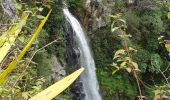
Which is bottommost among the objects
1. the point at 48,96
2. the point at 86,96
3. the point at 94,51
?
the point at 86,96

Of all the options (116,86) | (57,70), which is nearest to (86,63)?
(116,86)

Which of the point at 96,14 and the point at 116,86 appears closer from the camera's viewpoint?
the point at 96,14

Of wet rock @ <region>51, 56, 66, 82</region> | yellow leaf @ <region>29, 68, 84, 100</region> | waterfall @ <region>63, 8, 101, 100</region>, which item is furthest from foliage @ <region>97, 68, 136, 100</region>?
yellow leaf @ <region>29, 68, 84, 100</region>

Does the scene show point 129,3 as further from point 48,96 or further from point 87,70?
point 48,96

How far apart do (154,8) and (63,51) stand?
4.94 metres

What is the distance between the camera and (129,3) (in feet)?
45.2

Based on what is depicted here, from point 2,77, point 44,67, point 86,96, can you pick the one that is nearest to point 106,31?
point 86,96

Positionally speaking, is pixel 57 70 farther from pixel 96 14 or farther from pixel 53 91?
pixel 53 91

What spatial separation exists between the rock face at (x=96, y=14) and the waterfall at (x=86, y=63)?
0.53 metres

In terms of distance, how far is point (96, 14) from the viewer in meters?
12.3

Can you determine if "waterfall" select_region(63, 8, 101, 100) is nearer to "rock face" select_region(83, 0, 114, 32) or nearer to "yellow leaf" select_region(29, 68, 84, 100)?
"rock face" select_region(83, 0, 114, 32)

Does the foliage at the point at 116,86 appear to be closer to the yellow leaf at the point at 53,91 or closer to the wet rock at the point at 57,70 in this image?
the wet rock at the point at 57,70

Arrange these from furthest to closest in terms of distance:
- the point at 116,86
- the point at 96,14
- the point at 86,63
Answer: the point at 116,86 → the point at 96,14 → the point at 86,63

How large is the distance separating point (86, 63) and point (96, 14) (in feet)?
5.52
